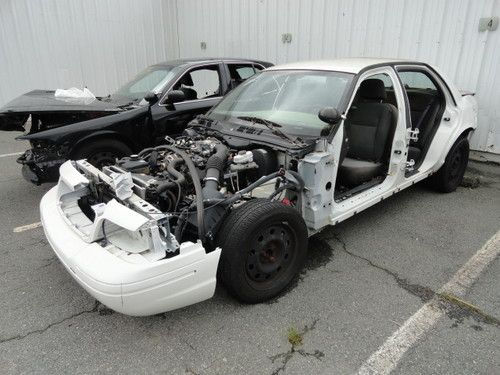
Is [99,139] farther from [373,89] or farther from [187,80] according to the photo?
[373,89]

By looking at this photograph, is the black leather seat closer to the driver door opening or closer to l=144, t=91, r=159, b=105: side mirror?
the driver door opening

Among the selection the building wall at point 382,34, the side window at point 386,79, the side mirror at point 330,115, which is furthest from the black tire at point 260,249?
the building wall at point 382,34

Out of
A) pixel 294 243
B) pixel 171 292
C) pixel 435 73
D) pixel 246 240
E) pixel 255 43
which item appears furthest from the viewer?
pixel 255 43

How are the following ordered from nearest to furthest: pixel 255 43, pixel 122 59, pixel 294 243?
pixel 294 243 < pixel 255 43 < pixel 122 59

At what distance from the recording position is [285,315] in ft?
8.79

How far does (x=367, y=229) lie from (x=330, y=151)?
1.32 m

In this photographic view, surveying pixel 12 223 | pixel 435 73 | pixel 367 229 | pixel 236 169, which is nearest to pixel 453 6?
pixel 435 73

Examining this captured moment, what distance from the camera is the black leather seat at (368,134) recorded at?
377cm

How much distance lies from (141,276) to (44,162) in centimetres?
295

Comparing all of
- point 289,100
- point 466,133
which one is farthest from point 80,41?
point 466,133

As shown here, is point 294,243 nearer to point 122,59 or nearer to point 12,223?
point 12,223

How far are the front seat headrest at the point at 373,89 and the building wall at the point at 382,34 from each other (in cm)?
277

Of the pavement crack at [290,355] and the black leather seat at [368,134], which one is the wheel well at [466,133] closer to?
the black leather seat at [368,134]

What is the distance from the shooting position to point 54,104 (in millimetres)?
4668
